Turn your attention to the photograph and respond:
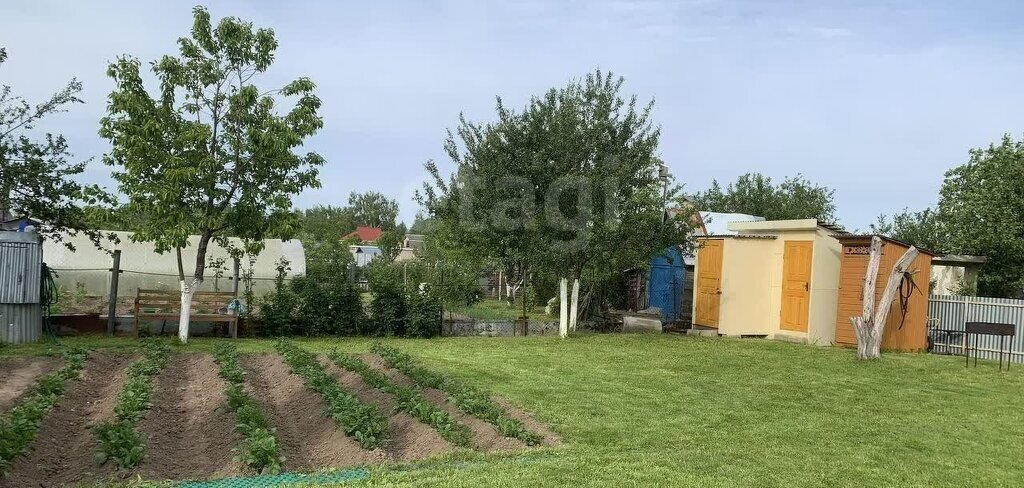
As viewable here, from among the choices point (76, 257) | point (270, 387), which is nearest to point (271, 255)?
point (76, 257)

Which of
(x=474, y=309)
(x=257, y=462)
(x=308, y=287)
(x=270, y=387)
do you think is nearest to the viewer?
(x=257, y=462)

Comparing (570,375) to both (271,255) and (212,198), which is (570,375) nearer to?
(212,198)

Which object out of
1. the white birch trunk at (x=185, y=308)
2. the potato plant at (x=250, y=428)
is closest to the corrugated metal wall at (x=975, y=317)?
the potato plant at (x=250, y=428)

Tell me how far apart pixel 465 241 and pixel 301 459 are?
13.6m

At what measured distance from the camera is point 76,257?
2212cm

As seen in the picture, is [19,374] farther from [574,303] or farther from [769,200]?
A: [769,200]

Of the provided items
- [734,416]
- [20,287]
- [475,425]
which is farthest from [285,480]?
[20,287]

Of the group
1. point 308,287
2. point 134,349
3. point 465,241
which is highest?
point 465,241

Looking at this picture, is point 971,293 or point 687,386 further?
point 971,293

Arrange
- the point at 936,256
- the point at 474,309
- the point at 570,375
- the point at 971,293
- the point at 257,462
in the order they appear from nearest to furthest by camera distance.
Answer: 1. the point at 257,462
2. the point at 570,375
3. the point at 936,256
4. the point at 971,293
5. the point at 474,309

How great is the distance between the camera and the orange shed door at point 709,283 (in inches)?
789

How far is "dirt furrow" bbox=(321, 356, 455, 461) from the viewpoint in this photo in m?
7.02

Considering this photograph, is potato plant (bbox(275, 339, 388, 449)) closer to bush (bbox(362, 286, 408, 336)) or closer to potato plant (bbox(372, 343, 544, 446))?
potato plant (bbox(372, 343, 544, 446))

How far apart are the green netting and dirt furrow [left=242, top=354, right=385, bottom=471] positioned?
0.41m
